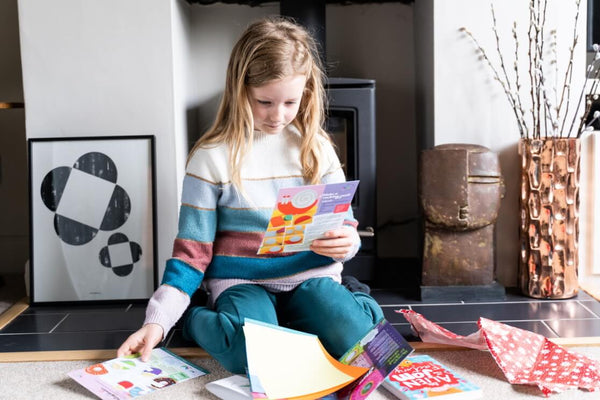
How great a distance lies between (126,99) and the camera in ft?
7.63

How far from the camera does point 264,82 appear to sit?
1657mm

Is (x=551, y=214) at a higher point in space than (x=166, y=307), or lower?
higher

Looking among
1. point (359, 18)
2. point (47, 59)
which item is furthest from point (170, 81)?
point (359, 18)

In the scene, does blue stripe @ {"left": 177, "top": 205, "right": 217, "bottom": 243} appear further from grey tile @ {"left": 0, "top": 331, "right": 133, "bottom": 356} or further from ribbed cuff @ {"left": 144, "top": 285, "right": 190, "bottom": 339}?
grey tile @ {"left": 0, "top": 331, "right": 133, "bottom": 356}

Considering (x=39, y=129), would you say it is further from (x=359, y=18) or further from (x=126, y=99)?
(x=359, y=18)

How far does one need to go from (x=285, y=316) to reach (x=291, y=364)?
0.34 m

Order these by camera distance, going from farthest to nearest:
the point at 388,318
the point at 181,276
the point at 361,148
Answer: the point at 361,148 → the point at 388,318 → the point at 181,276

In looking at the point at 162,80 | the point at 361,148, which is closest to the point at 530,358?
the point at 361,148

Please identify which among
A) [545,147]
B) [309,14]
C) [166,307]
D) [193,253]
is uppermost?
[309,14]

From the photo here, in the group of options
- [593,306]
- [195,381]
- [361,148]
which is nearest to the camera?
[195,381]

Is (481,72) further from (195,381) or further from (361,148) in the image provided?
(195,381)

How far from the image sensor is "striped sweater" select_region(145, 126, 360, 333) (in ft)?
5.77

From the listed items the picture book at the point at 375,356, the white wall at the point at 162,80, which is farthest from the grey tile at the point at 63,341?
the picture book at the point at 375,356

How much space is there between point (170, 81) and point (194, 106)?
427mm
